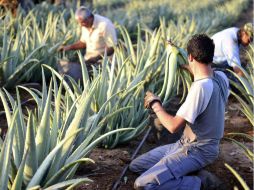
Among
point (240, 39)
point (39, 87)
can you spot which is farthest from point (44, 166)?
point (240, 39)

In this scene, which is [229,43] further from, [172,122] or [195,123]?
[172,122]

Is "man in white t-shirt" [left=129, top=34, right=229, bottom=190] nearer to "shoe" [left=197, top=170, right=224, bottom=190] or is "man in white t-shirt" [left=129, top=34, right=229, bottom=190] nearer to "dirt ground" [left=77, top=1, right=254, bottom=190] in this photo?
"shoe" [left=197, top=170, right=224, bottom=190]

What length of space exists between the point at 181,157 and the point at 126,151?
0.66 meters

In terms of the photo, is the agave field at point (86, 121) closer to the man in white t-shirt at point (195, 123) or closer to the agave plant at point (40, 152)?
the agave plant at point (40, 152)

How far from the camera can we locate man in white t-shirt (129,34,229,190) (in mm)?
2352

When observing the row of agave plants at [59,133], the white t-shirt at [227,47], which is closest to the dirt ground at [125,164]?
the row of agave plants at [59,133]

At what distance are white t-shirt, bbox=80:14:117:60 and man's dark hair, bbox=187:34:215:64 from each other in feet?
8.76

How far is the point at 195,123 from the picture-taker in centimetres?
250

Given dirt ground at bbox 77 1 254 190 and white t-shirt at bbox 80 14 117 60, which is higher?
white t-shirt at bbox 80 14 117 60

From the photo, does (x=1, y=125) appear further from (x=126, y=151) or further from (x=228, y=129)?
(x=228, y=129)

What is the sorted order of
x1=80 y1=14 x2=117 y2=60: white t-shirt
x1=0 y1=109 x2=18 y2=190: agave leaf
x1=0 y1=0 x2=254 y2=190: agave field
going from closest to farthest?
x1=0 y1=109 x2=18 y2=190: agave leaf, x1=0 y1=0 x2=254 y2=190: agave field, x1=80 y1=14 x2=117 y2=60: white t-shirt

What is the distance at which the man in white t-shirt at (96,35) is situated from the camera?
4.94 meters

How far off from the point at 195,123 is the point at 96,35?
2.82 metres

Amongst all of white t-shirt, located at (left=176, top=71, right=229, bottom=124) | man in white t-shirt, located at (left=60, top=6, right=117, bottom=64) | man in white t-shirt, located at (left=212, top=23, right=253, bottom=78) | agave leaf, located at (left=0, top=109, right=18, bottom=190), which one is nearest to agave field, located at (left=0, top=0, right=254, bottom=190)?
agave leaf, located at (left=0, top=109, right=18, bottom=190)
